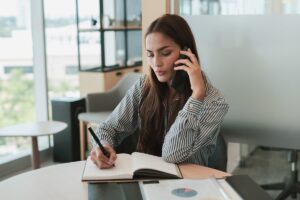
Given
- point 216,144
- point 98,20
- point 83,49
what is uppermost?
point 98,20

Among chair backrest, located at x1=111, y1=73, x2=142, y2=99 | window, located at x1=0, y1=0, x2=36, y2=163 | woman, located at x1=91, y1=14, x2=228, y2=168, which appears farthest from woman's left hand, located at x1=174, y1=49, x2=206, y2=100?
window, located at x1=0, y1=0, x2=36, y2=163

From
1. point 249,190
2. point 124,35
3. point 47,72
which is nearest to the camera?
point 249,190

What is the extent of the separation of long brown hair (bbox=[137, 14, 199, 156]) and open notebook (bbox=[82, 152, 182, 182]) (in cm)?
33

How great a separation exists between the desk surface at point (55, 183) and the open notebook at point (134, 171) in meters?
0.04

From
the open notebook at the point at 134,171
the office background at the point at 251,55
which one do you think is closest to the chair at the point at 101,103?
the office background at the point at 251,55

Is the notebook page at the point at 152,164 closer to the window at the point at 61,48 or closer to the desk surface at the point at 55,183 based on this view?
the desk surface at the point at 55,183

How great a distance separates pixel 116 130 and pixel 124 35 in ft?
10.9

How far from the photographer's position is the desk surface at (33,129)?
3.09 m

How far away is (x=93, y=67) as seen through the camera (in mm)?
4566

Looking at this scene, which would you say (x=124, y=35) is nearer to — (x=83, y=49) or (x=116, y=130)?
(x=83, y=49)

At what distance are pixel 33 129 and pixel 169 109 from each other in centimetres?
164

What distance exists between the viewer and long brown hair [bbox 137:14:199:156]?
1.82 metres

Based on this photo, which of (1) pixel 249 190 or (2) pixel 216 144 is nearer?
(1) pixel 249 190

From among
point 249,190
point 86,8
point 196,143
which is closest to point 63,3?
point 86,8
